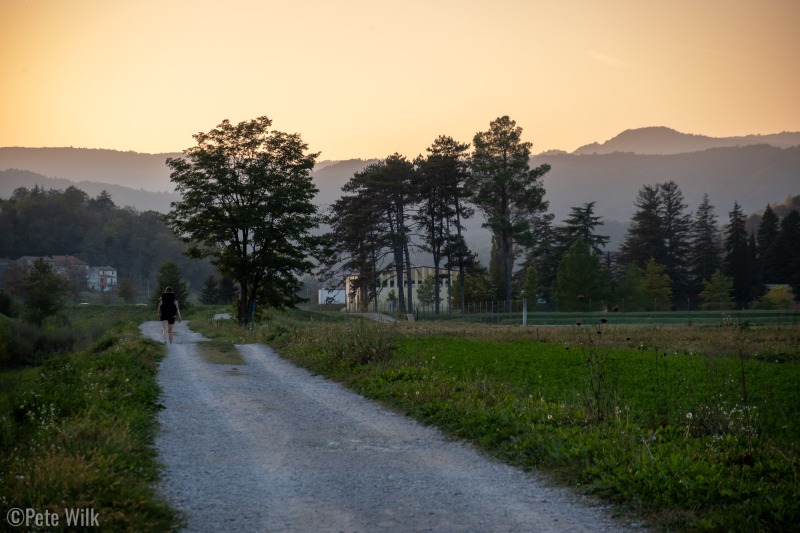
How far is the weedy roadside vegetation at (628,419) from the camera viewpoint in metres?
7.02

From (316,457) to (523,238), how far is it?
63401 millimetres

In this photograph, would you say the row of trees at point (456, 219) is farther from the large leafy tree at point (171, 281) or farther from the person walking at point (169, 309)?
the person walking at point (169, 309)

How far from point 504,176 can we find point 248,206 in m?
34.6

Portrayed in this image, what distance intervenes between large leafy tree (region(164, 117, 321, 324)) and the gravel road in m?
31.6

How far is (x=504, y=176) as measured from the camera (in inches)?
2857

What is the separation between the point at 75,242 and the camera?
498ft

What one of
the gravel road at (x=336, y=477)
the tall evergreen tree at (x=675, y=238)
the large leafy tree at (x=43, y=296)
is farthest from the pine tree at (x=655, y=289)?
the gravel road at (x=336, y=477)

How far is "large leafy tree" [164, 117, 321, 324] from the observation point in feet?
145

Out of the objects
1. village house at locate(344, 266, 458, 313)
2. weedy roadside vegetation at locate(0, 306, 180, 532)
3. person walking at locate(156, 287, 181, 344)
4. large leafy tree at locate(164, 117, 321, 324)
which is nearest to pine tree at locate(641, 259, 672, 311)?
village house at locate(344, 266, 458, 313)

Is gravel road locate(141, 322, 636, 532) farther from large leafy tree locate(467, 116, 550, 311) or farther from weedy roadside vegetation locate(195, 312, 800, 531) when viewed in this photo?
large leafy tree locate(467, 116, 550, 311)

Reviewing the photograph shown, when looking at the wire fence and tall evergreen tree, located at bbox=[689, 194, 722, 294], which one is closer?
the wire fence

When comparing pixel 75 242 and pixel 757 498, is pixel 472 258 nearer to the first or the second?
pixel 757 498

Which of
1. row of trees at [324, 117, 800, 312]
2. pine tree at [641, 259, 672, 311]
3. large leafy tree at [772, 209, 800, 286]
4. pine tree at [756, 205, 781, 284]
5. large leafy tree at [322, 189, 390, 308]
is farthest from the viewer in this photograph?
pine tree at [756, 205, 781, 284]

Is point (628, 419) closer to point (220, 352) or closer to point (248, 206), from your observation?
point (220, 352)
